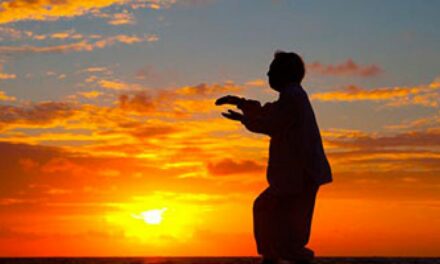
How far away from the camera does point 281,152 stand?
907cm

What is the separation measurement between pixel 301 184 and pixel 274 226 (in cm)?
68

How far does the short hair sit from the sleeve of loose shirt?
33 cm

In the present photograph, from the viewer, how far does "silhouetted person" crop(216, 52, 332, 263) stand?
8.94 meters

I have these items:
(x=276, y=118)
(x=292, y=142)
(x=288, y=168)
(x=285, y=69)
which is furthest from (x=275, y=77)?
(x=288, y=168)

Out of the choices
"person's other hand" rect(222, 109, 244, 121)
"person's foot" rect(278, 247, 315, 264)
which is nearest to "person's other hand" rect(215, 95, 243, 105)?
"person's other hand" rect(222, 109, 244, 121)

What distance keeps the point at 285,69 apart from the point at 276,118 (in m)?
0.70

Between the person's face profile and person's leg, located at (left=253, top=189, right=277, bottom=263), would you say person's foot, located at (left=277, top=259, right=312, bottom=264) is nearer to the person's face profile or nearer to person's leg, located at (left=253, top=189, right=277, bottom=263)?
person's leg, located at (left=253, top=189, right=277, bottom=263)

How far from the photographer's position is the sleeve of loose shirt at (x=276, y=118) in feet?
29.6

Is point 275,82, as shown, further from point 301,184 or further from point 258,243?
point 258,243

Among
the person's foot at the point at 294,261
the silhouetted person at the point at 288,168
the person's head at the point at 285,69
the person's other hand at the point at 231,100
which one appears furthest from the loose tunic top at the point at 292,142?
the person's foot at the point at 294,261

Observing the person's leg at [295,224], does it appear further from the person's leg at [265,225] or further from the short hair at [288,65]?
the short hair at [288,65]

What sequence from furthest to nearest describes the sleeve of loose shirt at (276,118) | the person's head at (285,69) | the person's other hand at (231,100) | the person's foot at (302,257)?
the person's other hand at (231,100), the person's head at (285,69), the sleeve of loose shirt at (276,118), the person's foot at (302,257)

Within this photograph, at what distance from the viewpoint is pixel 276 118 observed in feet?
29.6

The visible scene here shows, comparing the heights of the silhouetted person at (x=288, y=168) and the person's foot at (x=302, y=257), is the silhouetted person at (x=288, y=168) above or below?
above
